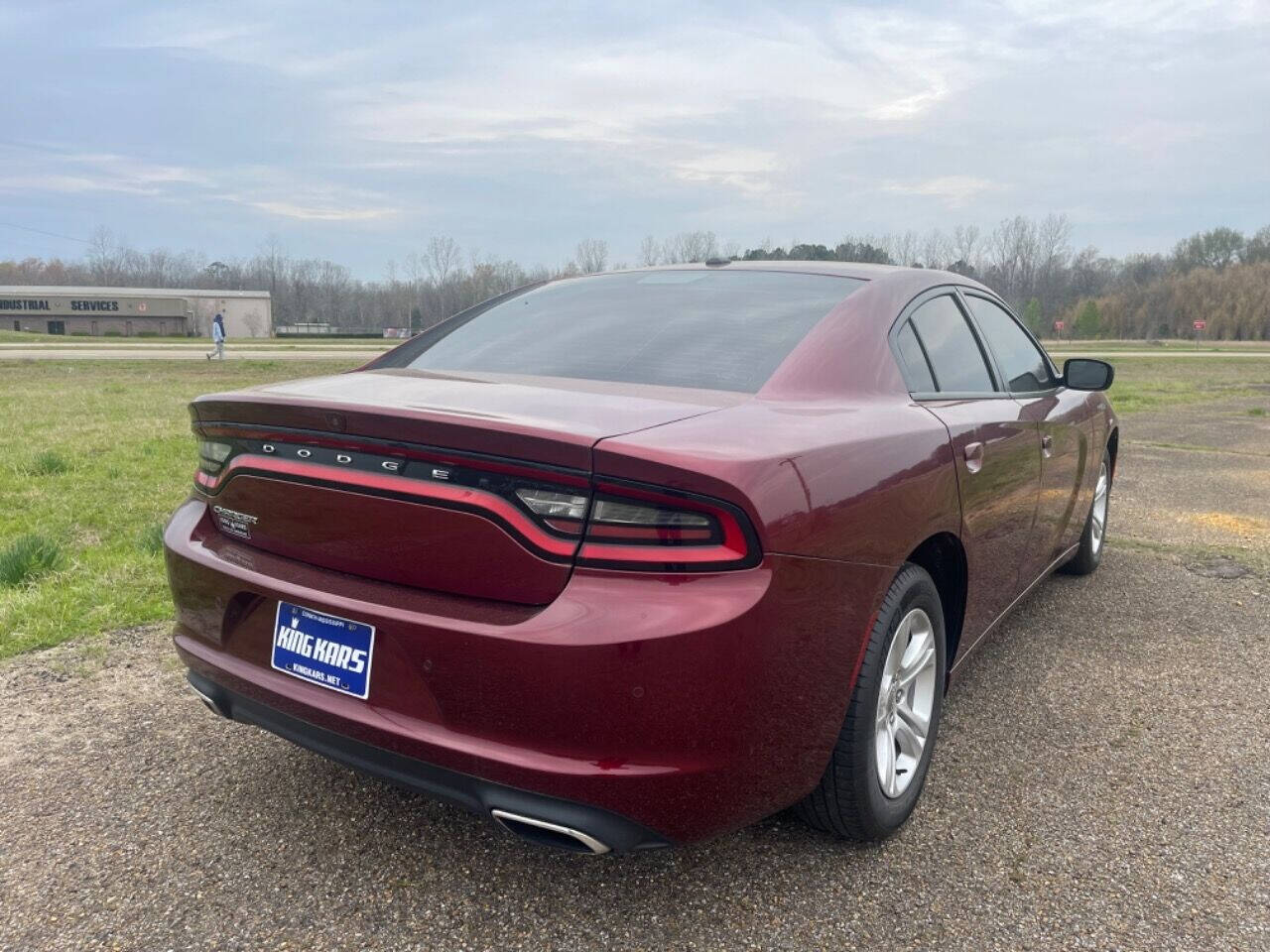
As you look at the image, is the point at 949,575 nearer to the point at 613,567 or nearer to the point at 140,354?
the point at 613,567

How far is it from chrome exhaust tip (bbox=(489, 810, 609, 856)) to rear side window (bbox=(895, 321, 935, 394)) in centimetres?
154

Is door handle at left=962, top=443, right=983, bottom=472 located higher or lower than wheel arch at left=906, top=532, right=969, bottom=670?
higher

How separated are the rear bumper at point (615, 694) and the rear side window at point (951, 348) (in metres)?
1.11

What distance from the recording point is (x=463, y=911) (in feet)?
7.06

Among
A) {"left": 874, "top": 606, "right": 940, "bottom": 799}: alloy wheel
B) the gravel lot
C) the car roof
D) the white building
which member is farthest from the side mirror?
the white building

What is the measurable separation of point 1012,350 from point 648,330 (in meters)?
1.79

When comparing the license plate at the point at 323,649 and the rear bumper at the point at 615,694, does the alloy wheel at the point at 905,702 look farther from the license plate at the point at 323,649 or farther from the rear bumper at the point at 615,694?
the license plate at the point at 323,649

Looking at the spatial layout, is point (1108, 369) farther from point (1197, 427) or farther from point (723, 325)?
point (1197, 427)

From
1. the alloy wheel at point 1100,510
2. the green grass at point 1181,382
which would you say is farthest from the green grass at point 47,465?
the green grass at point 1181,382

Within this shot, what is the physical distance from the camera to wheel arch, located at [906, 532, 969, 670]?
2.59 m

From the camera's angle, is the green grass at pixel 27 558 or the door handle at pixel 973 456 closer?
the door handle at pixel 973 456

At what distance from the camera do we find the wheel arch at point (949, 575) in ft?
8.50

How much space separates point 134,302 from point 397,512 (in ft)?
264

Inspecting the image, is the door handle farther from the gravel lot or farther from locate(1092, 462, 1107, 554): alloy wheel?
locate(1092, 462, 1107, 554): alloy wheel
